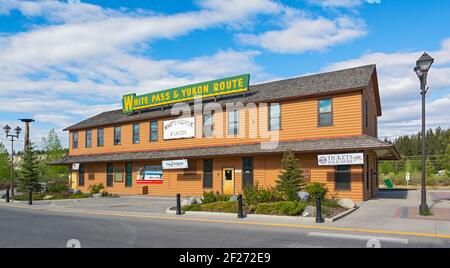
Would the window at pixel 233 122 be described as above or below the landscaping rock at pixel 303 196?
above

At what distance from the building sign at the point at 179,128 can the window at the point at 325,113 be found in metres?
10.2

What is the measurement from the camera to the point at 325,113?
79.4ft

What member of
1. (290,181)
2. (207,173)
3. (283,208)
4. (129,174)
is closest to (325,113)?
(290,181)

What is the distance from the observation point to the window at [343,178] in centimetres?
2292

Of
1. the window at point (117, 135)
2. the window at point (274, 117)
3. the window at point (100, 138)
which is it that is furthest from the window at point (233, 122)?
the window at point (100, 138)

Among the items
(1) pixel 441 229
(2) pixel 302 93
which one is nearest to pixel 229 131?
(2) pixel 302 93

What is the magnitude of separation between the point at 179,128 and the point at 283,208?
644 inches

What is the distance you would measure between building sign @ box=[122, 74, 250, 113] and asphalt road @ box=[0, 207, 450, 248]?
15.2 metres

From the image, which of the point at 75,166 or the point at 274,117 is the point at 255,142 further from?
the point at 75,166

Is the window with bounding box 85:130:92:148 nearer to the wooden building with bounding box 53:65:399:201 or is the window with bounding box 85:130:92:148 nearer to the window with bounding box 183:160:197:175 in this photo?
the wooden building with bounding box 53:65:399:201

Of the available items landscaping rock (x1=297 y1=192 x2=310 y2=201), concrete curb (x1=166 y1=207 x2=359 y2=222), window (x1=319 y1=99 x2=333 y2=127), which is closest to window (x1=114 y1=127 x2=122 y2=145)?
concrete curb (x1=166 y1=207 x2=359 y2=222)

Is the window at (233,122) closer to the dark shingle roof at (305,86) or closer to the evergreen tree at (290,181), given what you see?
the dark shingle roof at (305,86)
